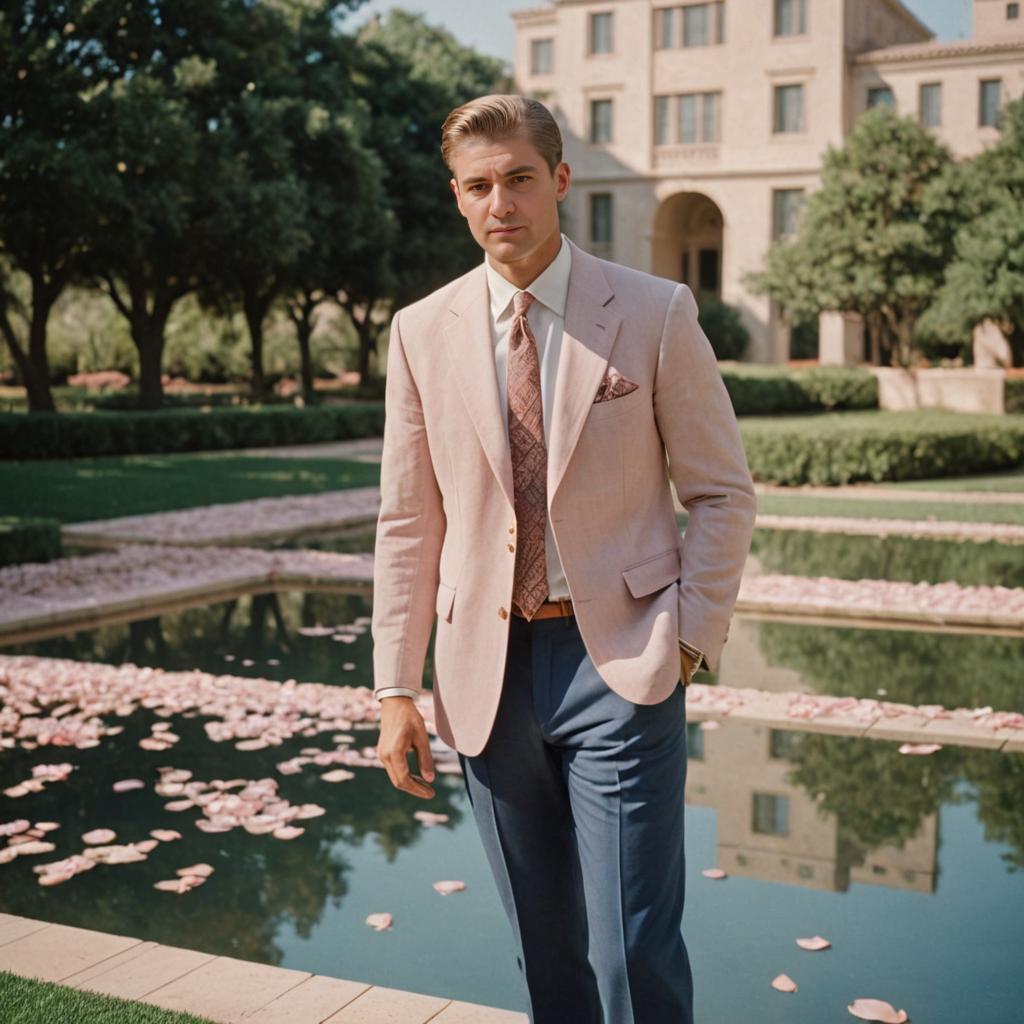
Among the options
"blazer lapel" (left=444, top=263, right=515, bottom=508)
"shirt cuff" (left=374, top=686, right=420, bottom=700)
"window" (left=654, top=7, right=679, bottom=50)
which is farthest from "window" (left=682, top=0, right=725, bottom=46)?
"shirt cuff" (left=374, top=686, right=420, bottom=700)

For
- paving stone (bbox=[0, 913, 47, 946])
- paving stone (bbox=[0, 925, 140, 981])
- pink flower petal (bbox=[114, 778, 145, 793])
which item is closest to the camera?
paving stone (bbox=[0, 925, 140, 981])

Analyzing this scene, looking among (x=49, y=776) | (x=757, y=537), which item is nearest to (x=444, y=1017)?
(x=49, y=776)

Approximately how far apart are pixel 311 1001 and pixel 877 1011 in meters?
1.46

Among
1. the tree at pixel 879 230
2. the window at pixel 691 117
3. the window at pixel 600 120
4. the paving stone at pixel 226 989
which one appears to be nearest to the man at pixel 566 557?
the paving stone at pixel 226 989

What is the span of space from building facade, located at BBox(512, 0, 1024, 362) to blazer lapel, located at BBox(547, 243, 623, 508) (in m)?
Answer: 40.5

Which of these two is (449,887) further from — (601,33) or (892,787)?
(601,33)

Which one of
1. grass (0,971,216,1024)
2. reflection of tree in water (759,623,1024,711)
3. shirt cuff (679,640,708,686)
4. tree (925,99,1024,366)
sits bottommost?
reflection of tree in water (759,623,1024,711)

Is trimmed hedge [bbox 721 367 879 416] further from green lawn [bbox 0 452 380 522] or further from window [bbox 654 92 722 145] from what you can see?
window [bbox 654 92 722 145]

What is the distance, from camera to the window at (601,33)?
151 feet

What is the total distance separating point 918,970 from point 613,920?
1.72 meters

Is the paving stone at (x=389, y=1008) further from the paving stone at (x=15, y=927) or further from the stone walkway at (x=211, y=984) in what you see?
the paving stone at (x=15, y=927)

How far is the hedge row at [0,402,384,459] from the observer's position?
22.3m

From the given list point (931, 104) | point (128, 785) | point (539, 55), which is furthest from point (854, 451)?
point (539, 55)

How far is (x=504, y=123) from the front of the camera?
92.7 inches
